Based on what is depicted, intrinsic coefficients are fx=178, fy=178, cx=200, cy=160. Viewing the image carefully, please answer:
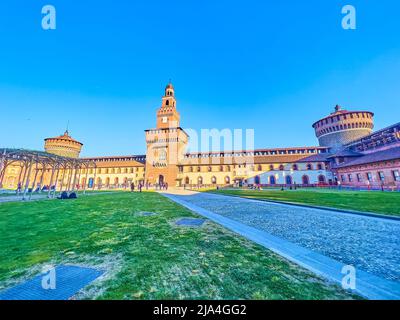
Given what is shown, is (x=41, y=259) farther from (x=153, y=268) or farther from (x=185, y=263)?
(x=185, y=263)

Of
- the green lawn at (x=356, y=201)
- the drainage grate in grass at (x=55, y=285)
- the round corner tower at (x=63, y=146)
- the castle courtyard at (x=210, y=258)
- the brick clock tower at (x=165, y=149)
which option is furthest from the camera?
the round corner tower at (x=63, y=146)

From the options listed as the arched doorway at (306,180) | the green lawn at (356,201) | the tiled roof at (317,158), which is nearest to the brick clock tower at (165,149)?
the arched doorway at (306,180)

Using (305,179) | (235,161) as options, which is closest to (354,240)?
(235,161)

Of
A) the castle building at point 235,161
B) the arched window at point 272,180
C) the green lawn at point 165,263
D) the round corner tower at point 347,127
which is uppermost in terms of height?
the round corner tower at point 347,127

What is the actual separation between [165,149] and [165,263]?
4691 centimetres

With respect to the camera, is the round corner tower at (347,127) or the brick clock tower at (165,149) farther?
the round corner tower at (347,127)

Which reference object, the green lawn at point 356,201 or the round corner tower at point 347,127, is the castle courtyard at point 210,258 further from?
the round corner tower at point 347,127

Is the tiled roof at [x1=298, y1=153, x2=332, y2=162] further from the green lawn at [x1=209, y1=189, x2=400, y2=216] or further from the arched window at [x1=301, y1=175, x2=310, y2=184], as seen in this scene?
the green lawn at [x1=209, y1=189, x2=400, y2=216]

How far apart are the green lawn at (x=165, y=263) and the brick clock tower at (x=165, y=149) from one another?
42.4m

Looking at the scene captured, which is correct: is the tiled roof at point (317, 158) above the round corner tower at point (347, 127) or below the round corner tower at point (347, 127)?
below

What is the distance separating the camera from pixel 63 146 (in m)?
60.6

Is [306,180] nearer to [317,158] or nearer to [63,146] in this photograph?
[317,158]

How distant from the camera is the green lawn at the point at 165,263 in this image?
2400 millimetres

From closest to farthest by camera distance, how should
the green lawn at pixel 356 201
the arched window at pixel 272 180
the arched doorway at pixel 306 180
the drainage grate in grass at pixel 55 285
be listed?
1. the drainage grate in grass at pixel 55 285
2. the green lawn at pixel 356 201
3. the arched doorway at pixel 306 180
4. the arched window at pixel 272 180
